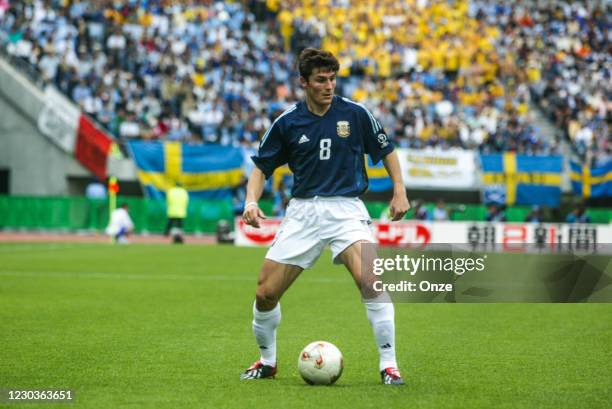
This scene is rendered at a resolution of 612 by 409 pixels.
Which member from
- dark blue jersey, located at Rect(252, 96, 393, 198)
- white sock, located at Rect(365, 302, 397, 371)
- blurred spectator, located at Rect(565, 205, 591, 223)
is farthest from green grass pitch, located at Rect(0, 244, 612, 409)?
blurred spectator, located at Rect(565, 205, 591, 223)

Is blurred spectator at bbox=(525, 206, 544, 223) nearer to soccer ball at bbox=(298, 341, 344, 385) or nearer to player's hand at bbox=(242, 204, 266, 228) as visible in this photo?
soccer ball at bbox=(298, 341, 344, 385)

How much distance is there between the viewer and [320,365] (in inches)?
277

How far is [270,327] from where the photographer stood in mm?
7258

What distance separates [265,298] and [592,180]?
26.1 meters

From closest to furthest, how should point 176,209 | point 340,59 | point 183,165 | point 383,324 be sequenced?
point 383,324 < point 176,209 < point 183,165 < point 340,59

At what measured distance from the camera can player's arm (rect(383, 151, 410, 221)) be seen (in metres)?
6.96

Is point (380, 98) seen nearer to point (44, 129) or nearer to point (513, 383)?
point (44, 129)

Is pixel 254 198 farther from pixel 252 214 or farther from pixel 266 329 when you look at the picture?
pixel 266 329

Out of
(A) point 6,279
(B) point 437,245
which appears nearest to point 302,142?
(B) point 437,245

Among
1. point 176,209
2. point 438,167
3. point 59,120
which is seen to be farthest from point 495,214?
point 59,120

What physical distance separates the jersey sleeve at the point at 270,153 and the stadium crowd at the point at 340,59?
2575 cm

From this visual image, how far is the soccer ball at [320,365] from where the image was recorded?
23.1 feet

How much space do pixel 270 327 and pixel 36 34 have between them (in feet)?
97.0

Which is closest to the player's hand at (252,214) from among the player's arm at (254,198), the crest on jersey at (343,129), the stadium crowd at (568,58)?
the player's arm at (254,198)
